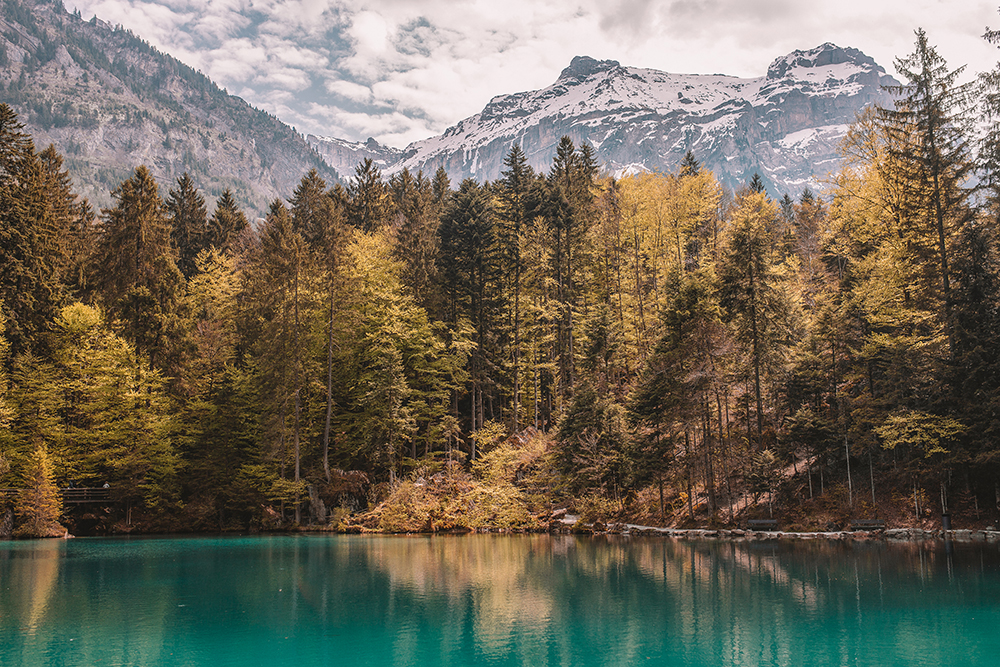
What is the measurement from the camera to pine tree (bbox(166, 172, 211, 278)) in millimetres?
52625

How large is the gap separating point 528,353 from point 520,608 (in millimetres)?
28057

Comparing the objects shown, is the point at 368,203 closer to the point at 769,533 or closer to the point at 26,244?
the point at 26,244

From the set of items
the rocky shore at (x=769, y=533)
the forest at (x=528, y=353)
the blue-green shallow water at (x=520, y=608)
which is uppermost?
the forest at (x=528, y=353)

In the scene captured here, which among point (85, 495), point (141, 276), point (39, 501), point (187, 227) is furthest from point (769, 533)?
point (187, 227)

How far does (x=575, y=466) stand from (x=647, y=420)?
4.56 metres

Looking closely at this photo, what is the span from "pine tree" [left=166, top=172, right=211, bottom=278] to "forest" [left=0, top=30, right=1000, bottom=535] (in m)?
3.66

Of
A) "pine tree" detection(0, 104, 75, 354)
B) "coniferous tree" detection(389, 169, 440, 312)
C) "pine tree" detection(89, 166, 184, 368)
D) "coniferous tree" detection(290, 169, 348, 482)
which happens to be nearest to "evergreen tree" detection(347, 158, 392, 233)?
"coniferous tree" detection(389, 169, 440, 312)

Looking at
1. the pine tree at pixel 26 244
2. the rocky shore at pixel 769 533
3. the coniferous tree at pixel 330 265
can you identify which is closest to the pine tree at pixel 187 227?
the pine tree at pixel 26 244

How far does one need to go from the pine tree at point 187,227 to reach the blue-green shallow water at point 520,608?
33.5 meters

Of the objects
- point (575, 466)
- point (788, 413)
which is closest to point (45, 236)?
point (575, 466)

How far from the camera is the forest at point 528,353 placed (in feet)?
88.0

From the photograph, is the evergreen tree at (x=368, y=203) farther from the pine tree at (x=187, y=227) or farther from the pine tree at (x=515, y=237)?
the pine tree at (x=187, y=227)

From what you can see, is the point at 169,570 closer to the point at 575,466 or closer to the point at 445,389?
the point at 575,466

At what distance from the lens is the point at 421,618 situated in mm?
12953
